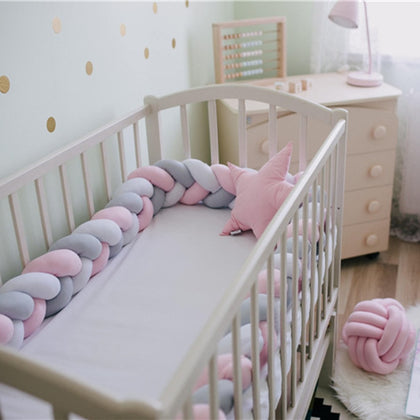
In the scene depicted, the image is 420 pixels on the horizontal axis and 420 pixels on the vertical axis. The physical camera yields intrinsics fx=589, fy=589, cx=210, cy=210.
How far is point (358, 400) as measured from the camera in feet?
5.98

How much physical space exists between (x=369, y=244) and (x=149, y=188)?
3.79ft

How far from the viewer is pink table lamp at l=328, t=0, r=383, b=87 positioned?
7.57 feet

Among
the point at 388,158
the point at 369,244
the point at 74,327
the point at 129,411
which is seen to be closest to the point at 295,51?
the point at 388,158

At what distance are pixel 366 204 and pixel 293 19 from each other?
3.09 ft

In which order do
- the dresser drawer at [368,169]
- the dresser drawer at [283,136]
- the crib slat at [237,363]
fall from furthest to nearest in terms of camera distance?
the dresser drawer at [368,169] → the dresser drawer at [283,136] → the crib slat at [237,363]

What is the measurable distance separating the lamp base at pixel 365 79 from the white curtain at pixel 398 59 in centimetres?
14

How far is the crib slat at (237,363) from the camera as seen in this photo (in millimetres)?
924

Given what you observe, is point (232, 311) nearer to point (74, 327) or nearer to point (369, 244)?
point (74, 327)

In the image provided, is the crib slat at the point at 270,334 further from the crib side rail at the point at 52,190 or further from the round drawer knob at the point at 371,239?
the round drawer knob at the point at 371,239

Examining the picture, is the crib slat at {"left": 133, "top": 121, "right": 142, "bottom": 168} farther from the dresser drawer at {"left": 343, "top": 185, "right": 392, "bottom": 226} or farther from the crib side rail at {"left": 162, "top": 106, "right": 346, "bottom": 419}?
the dresser drawer at {"left": 343, "top": 185, "right": 392, "bottom": 226}

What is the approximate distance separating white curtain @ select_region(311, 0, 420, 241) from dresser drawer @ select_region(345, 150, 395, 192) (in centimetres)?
31

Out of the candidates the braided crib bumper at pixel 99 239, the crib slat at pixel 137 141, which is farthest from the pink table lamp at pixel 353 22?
the crib slat at pixel 137 141

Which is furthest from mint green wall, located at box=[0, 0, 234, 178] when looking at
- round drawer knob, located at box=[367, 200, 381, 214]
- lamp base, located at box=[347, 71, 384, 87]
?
round drawer knob, located at box=[367, 200, 381, 214]

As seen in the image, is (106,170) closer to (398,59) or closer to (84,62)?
(84,62)
